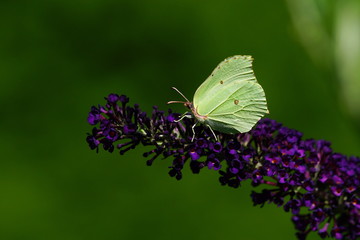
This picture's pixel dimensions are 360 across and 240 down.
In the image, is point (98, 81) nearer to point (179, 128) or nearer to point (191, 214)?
point (191, 214)

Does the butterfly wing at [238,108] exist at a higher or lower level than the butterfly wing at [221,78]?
lower

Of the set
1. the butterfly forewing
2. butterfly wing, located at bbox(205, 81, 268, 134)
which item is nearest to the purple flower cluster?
butterfly wing, located at bbox(205, 81, 268, 134)

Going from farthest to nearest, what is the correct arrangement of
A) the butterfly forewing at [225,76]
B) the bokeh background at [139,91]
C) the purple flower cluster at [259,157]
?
the bokeh background at [139,91], the butterfly forewing at [225,76], the purple flower cluster at [259,157]

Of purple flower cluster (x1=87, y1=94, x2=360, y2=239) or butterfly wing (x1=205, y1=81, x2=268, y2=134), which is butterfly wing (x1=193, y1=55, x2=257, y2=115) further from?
purple flower cluster (x1=87, y1=94, x2=360, y2=239)

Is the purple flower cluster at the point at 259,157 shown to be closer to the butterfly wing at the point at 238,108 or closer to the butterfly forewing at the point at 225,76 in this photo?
the butterfly wing at the point at 238,108

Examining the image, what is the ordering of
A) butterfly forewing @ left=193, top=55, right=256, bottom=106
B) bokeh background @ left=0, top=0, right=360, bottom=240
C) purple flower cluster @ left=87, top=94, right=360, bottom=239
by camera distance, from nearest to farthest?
purple flower cluster @ left=87, top=94, right=360, bottom=239 < butterfly forewing @ left=193, top=55, right=256, bottom=106 < bokeh background @ left=0, top=0, right=360, bottom=240

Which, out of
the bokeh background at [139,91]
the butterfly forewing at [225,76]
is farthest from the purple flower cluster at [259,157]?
the bokeh background at [139,91]

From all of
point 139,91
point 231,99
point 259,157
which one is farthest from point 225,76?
point 139,91

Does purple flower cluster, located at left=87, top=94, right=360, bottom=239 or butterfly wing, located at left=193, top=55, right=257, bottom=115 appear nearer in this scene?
purple flower cluster, located at left=87, top=94, right=360, bottom=239

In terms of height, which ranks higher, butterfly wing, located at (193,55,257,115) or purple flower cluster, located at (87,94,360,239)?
butterfly wing, located at (193,55,257,115)
